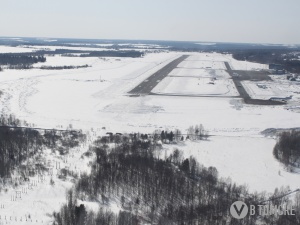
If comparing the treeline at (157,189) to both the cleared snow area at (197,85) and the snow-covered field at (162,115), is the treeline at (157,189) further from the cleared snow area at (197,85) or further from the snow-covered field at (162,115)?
the cleared snow area at (197,85)

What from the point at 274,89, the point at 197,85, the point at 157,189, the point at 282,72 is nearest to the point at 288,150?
the point at 157,189

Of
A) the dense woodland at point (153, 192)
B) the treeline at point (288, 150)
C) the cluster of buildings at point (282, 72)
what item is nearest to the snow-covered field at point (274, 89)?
the cluster of buildings at point (282, 72)

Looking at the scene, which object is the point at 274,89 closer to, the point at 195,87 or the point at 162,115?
the point at 195,87

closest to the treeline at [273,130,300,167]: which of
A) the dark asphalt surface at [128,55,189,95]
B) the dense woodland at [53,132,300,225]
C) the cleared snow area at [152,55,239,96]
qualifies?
the dense woodland at [53,132,300,225]

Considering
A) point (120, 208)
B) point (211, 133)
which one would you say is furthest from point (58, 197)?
point (211, 133)

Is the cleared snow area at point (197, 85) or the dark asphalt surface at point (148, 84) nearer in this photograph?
the dark asphalt surface at point (148, 84)
